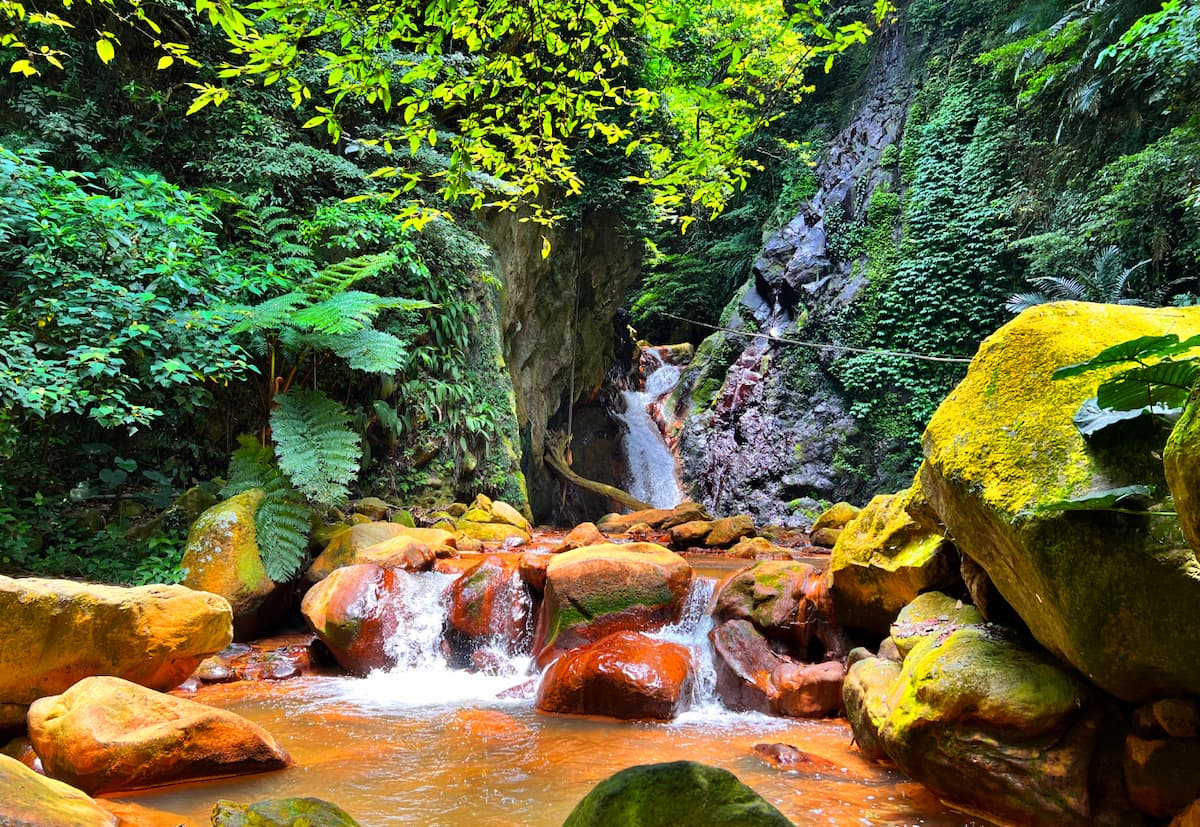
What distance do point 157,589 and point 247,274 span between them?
4064 millimetres

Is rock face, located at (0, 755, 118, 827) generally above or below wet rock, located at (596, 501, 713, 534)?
below

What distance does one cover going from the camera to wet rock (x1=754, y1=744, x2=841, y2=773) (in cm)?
411

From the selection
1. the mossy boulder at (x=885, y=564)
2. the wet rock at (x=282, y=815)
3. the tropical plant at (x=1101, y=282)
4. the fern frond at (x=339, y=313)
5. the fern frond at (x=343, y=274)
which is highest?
the tropical plant at (x=1101, y=282)

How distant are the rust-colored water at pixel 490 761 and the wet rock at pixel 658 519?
6.28m

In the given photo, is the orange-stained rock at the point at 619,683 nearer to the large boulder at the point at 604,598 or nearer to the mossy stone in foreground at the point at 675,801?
the large boulder at the point at 604,598

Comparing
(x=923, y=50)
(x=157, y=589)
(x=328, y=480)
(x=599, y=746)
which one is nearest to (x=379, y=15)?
(x=157, y=589)

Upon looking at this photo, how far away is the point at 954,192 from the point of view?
13.5 m

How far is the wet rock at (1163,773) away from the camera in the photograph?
2.75 meters

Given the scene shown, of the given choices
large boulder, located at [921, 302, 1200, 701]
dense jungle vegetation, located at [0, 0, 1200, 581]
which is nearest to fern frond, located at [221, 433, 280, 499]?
dense jungle vegetation, located at [0, 0, 1200, 581]

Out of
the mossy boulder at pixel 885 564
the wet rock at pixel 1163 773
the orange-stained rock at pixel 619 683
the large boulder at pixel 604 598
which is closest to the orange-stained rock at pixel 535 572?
the large boulder at pixel 604 598

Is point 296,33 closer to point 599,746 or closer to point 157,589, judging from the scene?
point 157,589

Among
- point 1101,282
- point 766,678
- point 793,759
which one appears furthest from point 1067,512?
point 1101,282

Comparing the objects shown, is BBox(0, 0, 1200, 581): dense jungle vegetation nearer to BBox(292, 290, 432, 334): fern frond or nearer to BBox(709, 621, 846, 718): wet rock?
BBox(292, 290, 432, 334): fern frond

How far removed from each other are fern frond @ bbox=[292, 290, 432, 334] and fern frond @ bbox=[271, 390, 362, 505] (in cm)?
83
